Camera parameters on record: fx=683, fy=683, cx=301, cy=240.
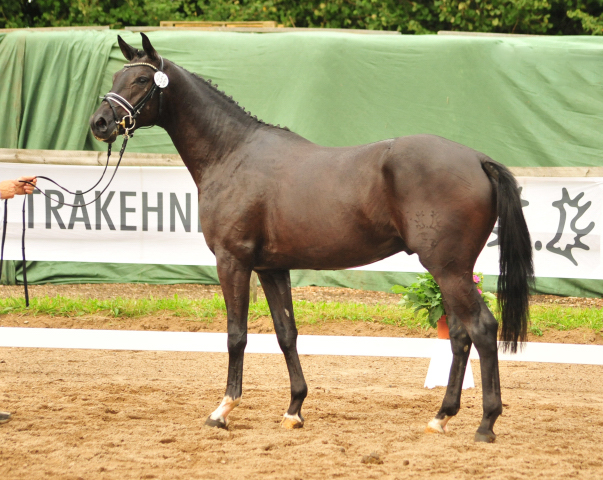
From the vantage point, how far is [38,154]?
6988 mm

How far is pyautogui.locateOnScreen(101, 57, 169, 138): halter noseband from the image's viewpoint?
4.04m

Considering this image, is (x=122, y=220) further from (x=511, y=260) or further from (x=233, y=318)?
(x=511, y=260)

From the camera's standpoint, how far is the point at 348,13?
12891 millimetres

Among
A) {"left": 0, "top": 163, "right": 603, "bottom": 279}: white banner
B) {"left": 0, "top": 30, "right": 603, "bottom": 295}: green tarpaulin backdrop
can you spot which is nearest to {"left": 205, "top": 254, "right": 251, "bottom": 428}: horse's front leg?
{"left": 0, "top": 163, "right": 603, "bottom": 279}: white banner

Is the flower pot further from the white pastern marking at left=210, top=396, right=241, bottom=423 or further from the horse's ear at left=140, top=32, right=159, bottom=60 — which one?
the horse's ear at left=140, top=32, right=159, bottom=60

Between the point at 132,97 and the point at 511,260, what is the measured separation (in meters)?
2.40

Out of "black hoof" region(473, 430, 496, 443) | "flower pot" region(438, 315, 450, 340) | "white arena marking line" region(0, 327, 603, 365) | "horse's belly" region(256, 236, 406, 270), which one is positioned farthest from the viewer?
"white arena marking line" region(0, 327, 603, 365)

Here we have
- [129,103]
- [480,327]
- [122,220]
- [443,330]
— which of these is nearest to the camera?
[480,327]

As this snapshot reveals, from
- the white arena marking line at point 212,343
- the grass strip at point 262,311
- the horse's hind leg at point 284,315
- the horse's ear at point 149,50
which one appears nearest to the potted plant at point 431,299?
the white arena marking line at point 212,343

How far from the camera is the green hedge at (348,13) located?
12273mm

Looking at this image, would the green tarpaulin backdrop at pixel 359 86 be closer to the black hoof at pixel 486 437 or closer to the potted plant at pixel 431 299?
the potted plant at pixel 431 299

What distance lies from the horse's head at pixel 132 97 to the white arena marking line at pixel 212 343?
2.23 meters

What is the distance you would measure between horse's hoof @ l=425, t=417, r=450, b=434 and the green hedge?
9606 millimetres

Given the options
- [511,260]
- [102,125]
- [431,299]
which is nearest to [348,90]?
[431,299]
